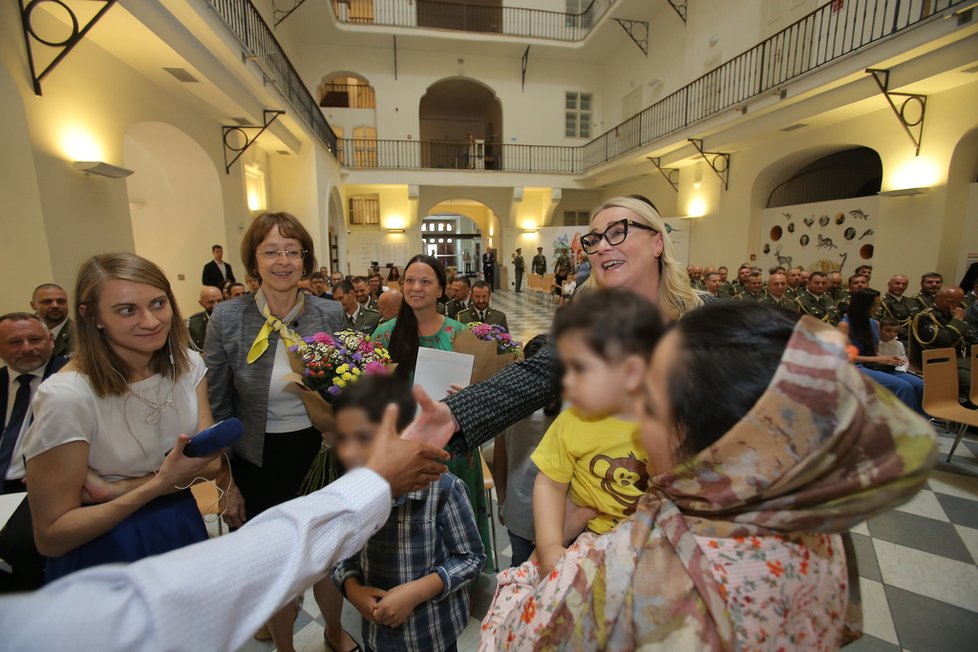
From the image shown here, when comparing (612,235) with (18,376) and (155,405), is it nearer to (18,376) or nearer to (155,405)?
(155,405)

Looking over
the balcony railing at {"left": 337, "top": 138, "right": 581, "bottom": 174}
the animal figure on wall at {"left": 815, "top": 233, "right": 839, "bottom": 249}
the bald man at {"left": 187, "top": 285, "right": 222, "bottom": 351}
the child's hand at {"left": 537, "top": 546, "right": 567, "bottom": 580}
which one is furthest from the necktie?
the balcony railing at {"left": 337, "top": 138, "right": 581, "bottom": 174}

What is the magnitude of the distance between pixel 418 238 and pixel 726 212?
32.6 ft

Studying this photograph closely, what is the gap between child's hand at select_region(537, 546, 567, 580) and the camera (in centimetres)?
79

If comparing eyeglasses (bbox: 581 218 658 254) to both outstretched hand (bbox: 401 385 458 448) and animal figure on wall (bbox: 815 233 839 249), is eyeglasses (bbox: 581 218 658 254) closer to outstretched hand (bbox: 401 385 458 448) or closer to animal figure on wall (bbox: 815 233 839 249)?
outstretched hand (bbox: 401 385 458 448)

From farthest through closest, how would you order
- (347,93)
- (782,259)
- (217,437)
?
1. (347,93)
2. (782,259)
3. (217,437)

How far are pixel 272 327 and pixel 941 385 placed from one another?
4.76 m

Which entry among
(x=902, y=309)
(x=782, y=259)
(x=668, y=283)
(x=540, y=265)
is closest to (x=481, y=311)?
(x=668, y=283)

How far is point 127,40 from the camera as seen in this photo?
412cm

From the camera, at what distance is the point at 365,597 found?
4.12 ft

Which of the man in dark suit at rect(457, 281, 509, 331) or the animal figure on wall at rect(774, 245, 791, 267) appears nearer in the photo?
the man in dark suit at rect(457, 281, 509, 331)

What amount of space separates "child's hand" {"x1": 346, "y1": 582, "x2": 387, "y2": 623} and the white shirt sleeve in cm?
85

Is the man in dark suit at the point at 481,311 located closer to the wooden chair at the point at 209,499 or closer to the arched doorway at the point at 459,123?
the wooden chair at the point at 209,499

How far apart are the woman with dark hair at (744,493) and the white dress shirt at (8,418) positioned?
2.22 meters

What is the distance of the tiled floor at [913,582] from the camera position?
1837 mm
